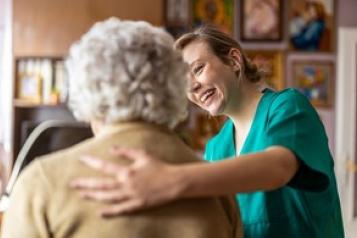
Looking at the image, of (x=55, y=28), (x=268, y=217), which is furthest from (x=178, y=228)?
(x=55, y=28)

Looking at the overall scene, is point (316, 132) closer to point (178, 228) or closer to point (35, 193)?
point (178, 228)

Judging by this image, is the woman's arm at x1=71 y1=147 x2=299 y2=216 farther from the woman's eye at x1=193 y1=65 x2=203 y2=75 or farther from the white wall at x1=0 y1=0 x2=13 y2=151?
the white wall at x1=0 y1=0 x2=13 y2=151

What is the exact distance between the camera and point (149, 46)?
3.23 feet

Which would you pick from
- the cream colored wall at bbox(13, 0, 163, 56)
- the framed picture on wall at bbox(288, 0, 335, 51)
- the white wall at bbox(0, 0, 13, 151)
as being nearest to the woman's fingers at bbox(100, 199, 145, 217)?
the cream colored wall at bbox(13, 0, 163, 56)

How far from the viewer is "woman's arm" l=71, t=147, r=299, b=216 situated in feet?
3.11

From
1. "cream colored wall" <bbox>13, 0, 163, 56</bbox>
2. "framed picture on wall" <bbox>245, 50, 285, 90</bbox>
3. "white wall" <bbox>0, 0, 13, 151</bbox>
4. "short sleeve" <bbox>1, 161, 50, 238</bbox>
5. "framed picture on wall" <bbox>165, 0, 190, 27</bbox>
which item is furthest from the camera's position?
"framed picture on wall" <bbox>245, 50, 285, 90</bbox>

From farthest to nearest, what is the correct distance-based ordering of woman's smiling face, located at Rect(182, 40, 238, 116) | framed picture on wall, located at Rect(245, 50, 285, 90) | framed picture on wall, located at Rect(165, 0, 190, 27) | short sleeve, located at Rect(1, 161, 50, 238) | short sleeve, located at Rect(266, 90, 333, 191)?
1. framed picture on wall, located at Rect(245, 50, 285, 90)
2. framed picture on wall, located at Rect(165, 0, 190, 27)
3. woman's smiling face, located at Rect(182, 40, 238, 116)
4. short sleeve, located at Rect(266, 90, 333, 191)
5. short sleeve, located at Rect(1, 161, 50, 238)

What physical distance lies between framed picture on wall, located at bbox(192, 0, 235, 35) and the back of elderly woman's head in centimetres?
302

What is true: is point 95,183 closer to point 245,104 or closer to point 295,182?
point 295,182

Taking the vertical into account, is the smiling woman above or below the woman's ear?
below

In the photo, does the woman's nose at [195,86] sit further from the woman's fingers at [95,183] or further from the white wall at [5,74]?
the white wall at [5,74]

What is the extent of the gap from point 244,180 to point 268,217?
33 centimetres

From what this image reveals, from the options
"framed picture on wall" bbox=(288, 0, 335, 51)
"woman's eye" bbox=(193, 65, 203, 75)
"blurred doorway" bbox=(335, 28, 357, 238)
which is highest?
"framed picture on wall" bbox=(288, 0, 335, 51)

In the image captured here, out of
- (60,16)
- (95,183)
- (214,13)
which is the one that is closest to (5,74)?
(60,16)
